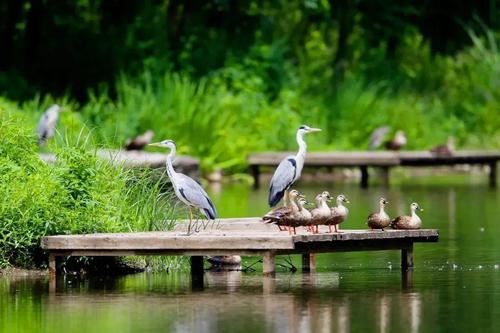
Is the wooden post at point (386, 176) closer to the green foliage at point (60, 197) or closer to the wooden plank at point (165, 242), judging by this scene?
the green foliage at point (60, 197)

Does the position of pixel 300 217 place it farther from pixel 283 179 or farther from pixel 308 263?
pixel 283 179

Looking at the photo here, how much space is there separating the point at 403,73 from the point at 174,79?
24.7 ft

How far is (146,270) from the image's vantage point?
17234 mm

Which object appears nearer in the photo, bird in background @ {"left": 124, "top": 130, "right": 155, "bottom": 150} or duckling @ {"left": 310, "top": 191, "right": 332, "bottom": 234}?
duckling @ {"left": 310, "top": 191, "right": 332, "bottom": 234}

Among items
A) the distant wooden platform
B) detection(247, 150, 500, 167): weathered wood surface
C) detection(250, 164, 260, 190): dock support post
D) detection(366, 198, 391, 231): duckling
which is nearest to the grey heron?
the distant wooden platform

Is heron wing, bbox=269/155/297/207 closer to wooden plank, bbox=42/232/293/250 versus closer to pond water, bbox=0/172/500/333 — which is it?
pond water, bbox=0/172/500/333

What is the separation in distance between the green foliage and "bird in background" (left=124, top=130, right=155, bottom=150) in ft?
39.7

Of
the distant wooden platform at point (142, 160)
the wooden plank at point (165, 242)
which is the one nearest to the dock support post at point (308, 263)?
the wooden plank at point (165, 242)

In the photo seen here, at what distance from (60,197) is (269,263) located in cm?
228

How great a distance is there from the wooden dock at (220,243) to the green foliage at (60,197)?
58 centimetres

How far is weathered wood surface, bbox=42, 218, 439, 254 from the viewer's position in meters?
15.3

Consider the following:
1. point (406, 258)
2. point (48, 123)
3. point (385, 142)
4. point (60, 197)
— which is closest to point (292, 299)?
point (406, 258)

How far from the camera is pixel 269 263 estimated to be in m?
15.8

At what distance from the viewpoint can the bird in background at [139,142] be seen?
99.4ft
